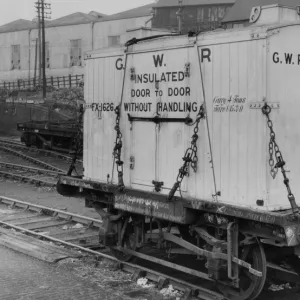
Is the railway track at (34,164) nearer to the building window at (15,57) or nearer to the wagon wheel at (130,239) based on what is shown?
the wagon wheel at (130,239)

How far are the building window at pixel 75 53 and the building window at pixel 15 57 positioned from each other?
30.7 feet

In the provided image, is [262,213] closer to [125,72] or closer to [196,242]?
[196,242]

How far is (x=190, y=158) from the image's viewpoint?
7.10m

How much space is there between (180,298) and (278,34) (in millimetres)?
3586

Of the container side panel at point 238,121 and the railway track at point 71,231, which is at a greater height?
the container side panel at point 238,121

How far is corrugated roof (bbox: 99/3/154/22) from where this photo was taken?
5902 centimetres

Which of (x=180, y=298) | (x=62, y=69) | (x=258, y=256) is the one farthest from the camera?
(x=62, y=69)

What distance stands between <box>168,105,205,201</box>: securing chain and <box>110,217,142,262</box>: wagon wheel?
1408mm

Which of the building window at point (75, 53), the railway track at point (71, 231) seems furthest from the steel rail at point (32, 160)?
the building window at point (75, 53)

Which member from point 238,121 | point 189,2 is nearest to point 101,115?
point 238,121

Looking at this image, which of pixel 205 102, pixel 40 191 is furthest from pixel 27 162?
pixel 205 102

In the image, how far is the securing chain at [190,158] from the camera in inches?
277

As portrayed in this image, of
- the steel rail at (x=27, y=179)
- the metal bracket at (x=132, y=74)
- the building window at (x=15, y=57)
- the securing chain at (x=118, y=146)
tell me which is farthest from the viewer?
the building window at (x=15, y=57)

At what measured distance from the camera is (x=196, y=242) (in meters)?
7.89
